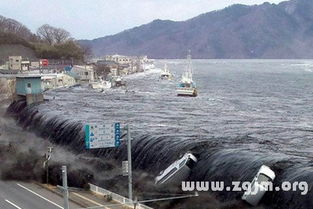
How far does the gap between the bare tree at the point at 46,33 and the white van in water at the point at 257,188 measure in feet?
551

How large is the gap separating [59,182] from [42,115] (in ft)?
69.2

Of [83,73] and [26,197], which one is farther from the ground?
[83,73]

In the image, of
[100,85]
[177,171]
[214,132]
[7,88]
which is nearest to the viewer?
[177,171]

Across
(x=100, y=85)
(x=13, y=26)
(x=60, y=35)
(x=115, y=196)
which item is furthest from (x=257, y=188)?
(x=13, y=26)

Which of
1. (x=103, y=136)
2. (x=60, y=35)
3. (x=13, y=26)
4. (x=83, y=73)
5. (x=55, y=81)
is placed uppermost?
(x=13, y=26)

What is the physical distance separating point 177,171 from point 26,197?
875cm

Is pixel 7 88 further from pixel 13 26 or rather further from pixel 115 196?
pixel 13 26

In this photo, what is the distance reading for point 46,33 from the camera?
189875 mm

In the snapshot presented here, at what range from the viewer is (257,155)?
3173cm

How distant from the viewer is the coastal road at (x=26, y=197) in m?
27.6

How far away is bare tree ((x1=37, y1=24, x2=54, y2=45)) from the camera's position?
188 meters

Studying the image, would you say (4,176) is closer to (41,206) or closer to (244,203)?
(41,206)

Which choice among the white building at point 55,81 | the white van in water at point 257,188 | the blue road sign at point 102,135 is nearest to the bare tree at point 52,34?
the white building at point 55,81

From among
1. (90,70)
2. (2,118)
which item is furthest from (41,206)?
(90,70)
